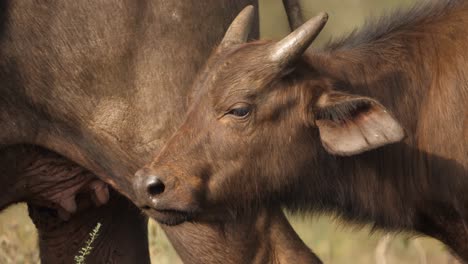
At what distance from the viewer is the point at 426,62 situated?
27.0ft

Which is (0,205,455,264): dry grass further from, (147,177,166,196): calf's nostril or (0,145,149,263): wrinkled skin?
(147,177,166,196): calf's nostril

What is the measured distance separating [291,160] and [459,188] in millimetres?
974

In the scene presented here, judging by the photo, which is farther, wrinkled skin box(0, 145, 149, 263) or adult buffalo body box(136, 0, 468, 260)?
wrinkled skin box(0, 145, 149, 263)

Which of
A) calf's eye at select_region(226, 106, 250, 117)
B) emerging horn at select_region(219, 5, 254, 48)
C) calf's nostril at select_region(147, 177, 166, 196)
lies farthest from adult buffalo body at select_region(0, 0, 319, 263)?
calf's nostril at select_region(147, 177, 166, 196)

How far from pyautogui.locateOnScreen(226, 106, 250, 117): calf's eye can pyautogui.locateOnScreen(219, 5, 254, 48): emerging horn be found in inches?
19.5

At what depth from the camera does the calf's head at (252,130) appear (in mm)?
7551

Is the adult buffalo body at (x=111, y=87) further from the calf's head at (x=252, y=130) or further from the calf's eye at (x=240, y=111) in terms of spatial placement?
the calf's eye at (x=240, y=111)

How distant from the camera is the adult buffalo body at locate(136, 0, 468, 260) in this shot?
7.63 meters

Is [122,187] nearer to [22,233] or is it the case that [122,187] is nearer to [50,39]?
[50,39]

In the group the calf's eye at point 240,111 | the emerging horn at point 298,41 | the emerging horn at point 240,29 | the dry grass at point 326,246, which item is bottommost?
the dry grass at point 326,246

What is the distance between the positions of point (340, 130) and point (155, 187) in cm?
105

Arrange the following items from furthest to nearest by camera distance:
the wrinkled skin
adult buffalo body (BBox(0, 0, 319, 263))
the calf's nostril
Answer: the wrinkled skin < adult buffalo body (BBox(0, 0, 319, 263)) < the calf's nostril

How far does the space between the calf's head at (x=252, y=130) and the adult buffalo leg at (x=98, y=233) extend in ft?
4.94

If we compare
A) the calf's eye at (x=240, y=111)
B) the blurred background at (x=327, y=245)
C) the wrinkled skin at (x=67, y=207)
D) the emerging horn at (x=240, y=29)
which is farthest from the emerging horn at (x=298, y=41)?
the blurred background at (x=327, y=245)
